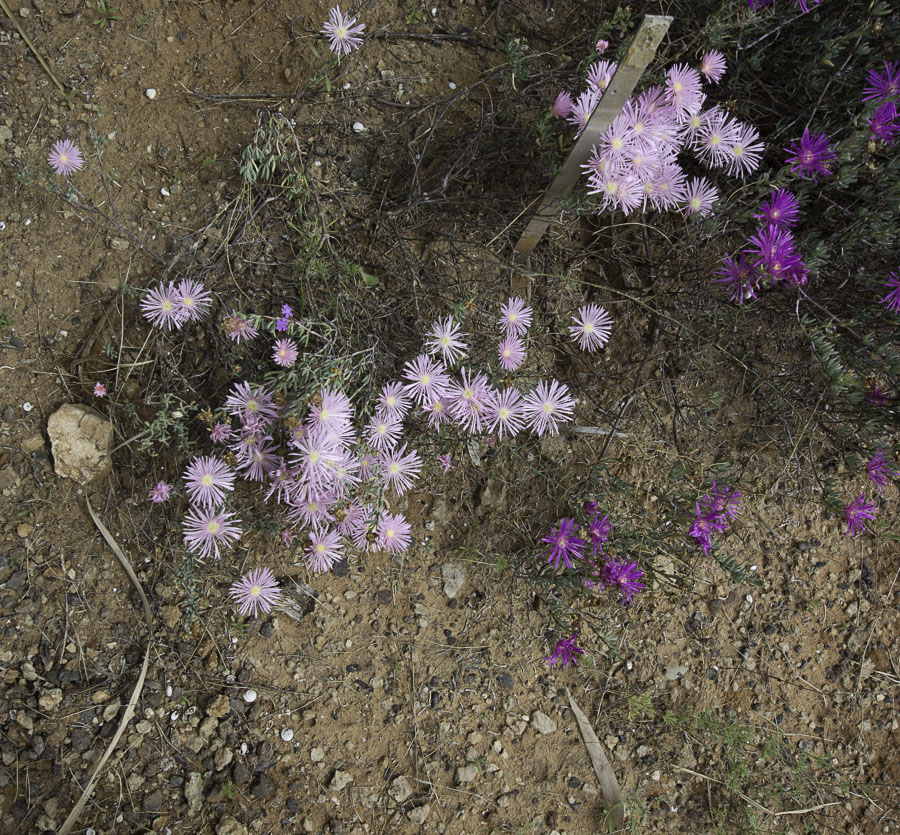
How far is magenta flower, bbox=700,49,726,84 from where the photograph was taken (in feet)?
7.34

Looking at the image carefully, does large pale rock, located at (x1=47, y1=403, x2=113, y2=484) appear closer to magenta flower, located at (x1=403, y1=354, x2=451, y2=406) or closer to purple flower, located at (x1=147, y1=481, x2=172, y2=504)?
purple flower, located at (x1=147, y1=481, x2=172, y2=504)

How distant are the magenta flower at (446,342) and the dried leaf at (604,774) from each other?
138cm

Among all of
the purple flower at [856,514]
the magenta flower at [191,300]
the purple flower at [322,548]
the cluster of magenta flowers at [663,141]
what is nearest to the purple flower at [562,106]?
the cluster of magenta flowers at [663,141]

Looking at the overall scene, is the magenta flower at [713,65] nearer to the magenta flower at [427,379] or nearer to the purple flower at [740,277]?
the purple flower at [740,277]

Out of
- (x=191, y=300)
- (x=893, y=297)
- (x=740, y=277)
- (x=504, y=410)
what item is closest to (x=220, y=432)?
(x=191, y=300)

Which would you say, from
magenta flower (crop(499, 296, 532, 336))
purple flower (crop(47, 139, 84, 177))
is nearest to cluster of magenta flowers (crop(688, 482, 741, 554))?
magenta flower (crop(499, 296, 532, 336))

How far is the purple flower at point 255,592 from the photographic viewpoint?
2.33 meters

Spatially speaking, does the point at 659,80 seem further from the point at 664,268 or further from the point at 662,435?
the point at 662,435

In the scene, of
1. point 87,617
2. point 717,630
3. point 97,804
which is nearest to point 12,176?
point 87,617

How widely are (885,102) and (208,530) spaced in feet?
8.24

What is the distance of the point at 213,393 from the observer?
2361 millimetres

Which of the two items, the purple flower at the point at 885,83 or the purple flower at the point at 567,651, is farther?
the purple flower at the point at 567,651

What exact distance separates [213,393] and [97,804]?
57.4 inches

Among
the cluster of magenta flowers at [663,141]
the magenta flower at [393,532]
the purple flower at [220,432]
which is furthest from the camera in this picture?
the magenta flower at [393,532]
